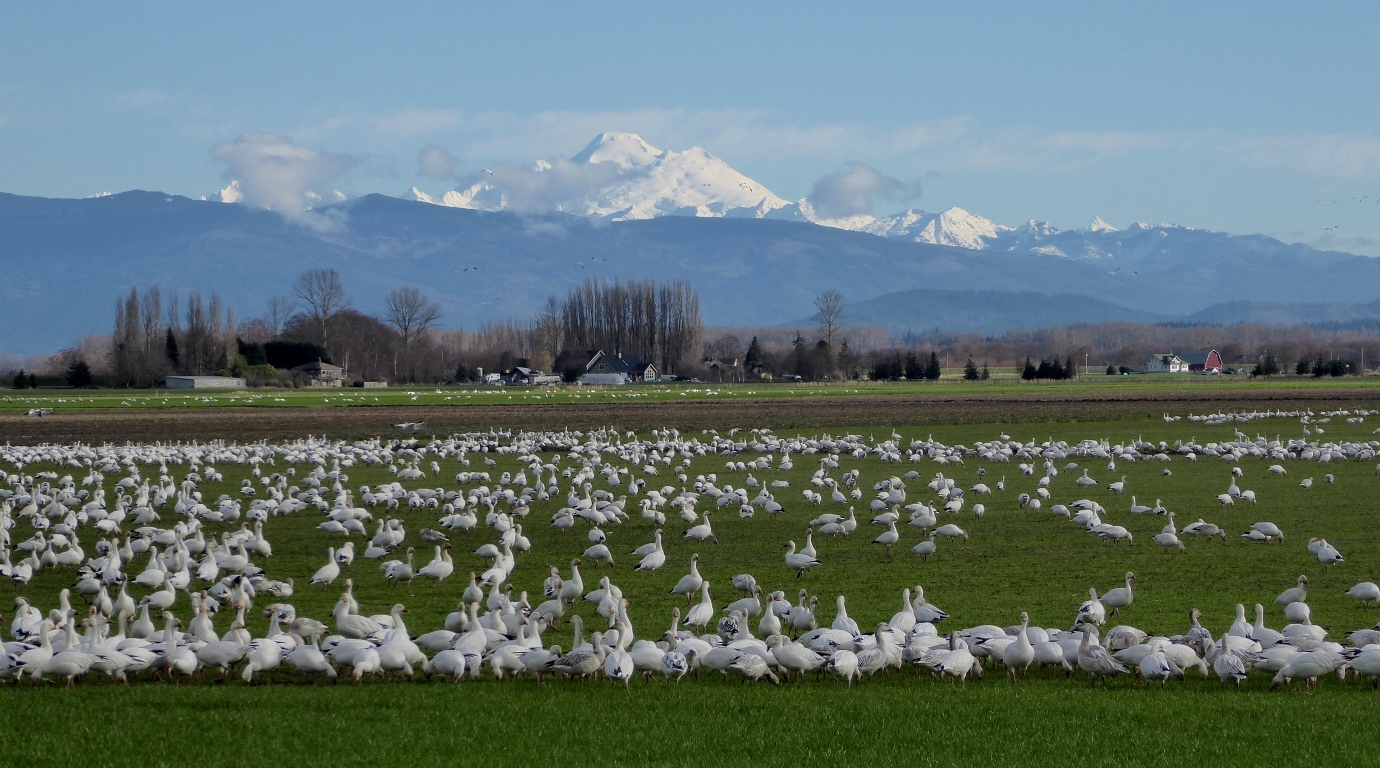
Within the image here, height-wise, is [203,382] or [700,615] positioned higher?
[203,382]

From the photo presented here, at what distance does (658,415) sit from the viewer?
62.9 meters

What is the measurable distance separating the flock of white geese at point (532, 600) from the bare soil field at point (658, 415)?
18.5 meters

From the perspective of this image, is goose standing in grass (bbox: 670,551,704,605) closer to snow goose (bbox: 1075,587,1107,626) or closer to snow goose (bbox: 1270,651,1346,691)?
snow goose (bbox: 1075,587,1107,626)

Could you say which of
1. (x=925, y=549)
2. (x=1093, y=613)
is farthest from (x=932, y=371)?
(x=1093, y=613)

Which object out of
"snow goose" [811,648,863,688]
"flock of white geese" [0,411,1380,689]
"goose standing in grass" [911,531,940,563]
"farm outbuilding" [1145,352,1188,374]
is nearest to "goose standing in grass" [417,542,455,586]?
"flock of white geese" [0,411,1380,689]

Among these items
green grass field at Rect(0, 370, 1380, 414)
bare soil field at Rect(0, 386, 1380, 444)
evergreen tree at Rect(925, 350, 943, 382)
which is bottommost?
bare soil field at Rect(0, 386, 1380, 444)

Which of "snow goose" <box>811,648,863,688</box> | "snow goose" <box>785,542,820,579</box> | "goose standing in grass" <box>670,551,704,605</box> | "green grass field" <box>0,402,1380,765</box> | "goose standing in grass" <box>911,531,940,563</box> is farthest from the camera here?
"goose standing in grass" <box>911,531,940,563</box>

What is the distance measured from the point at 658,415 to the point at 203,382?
182 feet

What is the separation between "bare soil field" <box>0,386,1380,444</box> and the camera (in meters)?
52.9

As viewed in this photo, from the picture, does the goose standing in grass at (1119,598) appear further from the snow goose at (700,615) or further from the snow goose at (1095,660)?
the snow goose at (700,615)

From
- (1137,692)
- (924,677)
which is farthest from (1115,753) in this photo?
(924,677)

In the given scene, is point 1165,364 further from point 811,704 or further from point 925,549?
point 811,704

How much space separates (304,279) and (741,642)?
17206 centimetres

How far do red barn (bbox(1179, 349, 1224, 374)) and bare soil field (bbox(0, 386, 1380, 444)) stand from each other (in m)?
95.2
